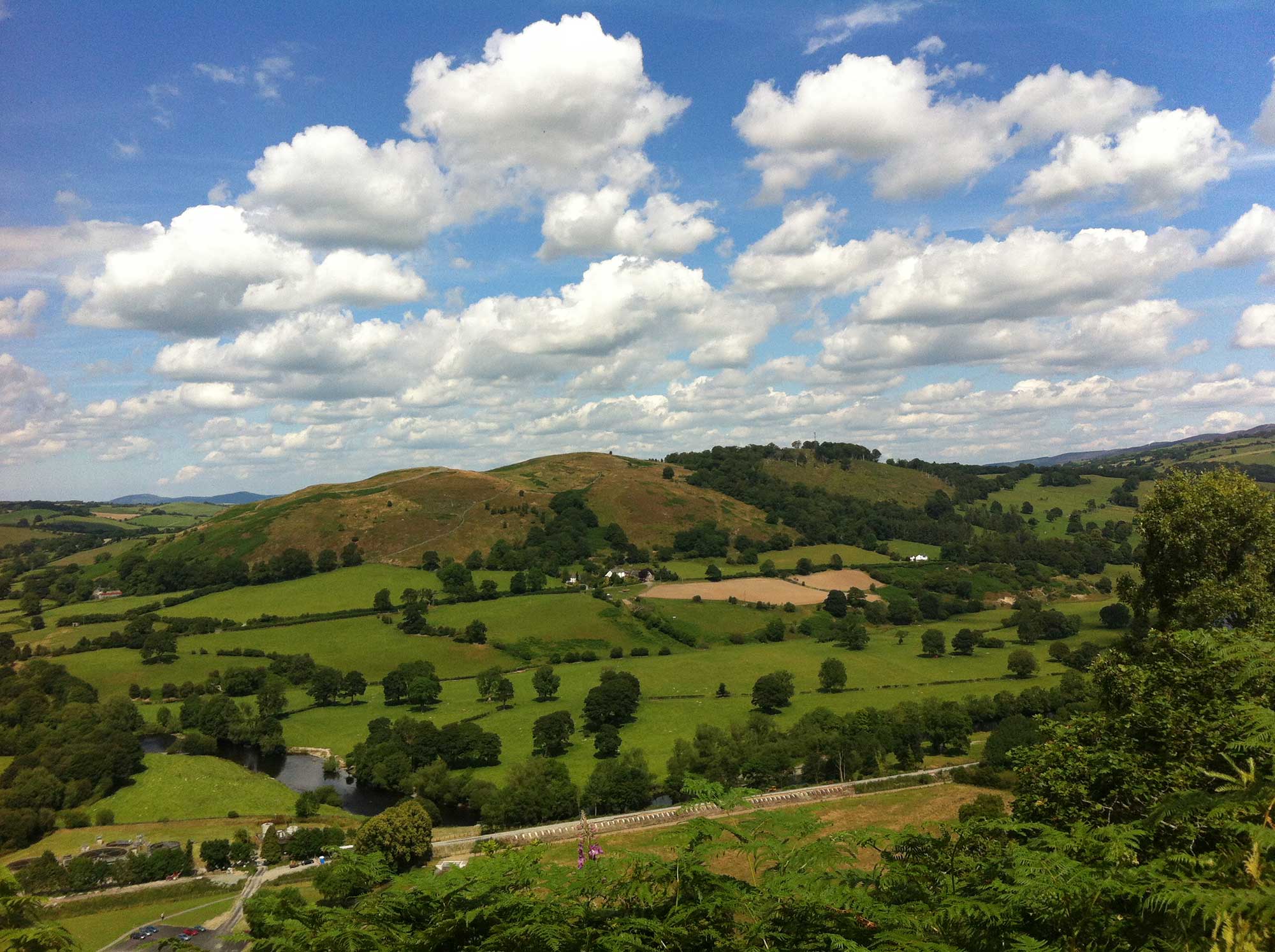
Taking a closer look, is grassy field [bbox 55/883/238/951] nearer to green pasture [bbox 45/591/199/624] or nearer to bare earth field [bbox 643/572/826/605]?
green pasture [bbox 45/591/199/624]

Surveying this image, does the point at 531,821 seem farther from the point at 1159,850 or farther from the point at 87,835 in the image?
the point at 1159,850

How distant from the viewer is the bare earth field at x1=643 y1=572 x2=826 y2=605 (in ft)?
503

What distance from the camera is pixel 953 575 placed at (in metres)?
170

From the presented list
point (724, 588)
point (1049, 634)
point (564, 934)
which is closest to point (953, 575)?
point (1049, 634)

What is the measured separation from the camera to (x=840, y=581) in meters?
168

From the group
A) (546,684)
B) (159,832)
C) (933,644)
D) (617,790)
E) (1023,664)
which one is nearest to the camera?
(159,832)

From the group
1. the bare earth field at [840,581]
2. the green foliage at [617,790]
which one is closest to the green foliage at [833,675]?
the green foliage at [617,790]

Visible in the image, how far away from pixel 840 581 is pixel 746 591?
27.0m

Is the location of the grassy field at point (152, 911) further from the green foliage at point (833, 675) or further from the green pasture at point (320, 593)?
the green pasture at point (320, 593)

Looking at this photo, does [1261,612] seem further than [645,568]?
No

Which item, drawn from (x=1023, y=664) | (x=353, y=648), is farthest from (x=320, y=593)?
(x=1023, y=664)

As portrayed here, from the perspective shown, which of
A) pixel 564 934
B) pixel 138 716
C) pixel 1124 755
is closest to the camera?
pixel 564 934

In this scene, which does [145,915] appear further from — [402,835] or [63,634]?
[63,634]

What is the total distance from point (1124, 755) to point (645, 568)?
163m
